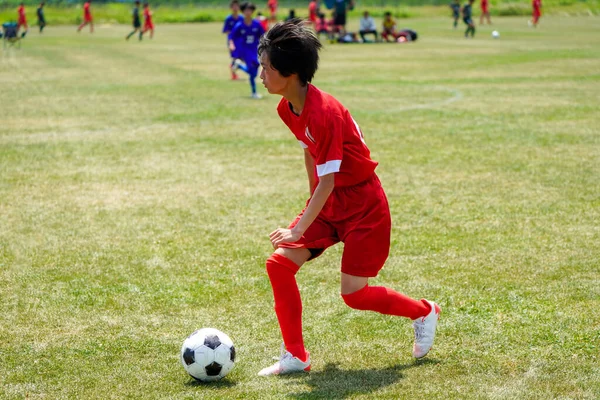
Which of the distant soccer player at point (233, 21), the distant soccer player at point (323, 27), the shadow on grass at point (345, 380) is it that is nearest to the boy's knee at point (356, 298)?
the shadow on grass at point (345, 380)

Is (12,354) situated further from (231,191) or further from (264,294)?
(231,191)

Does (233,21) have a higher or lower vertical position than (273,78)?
lower

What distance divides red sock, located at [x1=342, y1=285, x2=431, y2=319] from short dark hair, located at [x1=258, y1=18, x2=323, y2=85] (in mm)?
1227

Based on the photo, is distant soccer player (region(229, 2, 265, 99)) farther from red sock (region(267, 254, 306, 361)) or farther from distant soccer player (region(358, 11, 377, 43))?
distant soccer player (region(358, 11, 377, 43))

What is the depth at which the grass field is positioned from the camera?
452 centimetres

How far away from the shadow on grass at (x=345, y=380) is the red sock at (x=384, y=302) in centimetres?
30

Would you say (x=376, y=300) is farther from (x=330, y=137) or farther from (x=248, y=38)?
(x=248, y=38)

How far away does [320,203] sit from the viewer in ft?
13.8

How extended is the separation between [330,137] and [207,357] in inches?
53.4

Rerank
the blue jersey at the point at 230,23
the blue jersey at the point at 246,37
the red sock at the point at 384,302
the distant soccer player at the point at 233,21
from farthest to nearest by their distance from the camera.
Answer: the blue jersey at the point at 230,23
the distant soccer player at the point at 233,21
the blue jersey at the point at 246,37
the red sock at the point at 384,302

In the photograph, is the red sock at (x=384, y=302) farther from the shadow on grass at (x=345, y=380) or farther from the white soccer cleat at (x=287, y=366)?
the white soccer cleat at (x=287, y=366)

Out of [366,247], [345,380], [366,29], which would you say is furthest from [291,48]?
[366,29]

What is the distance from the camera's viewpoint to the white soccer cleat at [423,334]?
463 cm

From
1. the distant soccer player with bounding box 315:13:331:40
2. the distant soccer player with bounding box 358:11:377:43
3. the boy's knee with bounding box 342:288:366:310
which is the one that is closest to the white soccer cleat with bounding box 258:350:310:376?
the boy's knee with bounding box 342:288:366:310
